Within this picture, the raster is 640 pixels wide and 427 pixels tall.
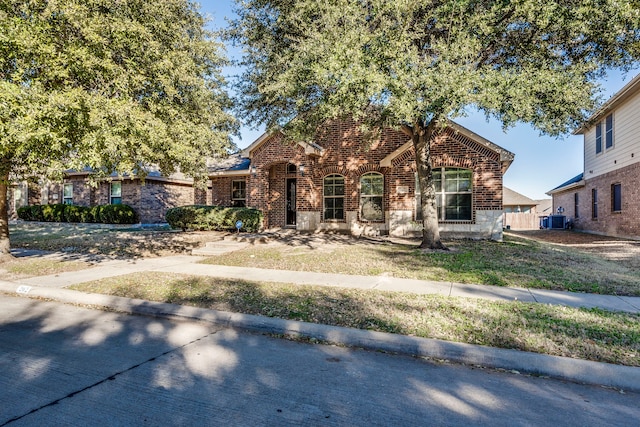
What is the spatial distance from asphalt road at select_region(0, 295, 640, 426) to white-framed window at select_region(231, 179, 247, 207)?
45.6 ft

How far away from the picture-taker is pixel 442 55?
8445 mm

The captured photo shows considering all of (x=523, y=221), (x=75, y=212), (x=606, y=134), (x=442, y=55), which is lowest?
(x=523, y=221)

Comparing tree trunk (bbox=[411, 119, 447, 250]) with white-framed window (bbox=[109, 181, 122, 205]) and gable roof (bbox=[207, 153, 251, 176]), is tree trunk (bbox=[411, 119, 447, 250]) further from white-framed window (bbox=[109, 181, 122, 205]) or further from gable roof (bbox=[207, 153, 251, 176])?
white-framed window (bbox=[109, 181, 122, 205])

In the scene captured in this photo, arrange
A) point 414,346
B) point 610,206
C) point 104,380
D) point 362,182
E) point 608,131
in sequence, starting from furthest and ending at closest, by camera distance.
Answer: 1. point 608,131
2. point 610,206
3. point 362,182
4. point 414,346
5. point 104,380

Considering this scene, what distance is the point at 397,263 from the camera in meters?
9.06

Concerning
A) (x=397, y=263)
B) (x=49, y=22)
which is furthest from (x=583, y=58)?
(x=49, y=22)

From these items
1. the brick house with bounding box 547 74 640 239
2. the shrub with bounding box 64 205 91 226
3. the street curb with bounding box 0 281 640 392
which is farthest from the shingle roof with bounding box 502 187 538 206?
the street curb with bounding box 0 281 640 392

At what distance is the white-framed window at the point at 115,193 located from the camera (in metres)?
21.4

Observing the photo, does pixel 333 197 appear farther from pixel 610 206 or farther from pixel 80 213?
pixel 80 213

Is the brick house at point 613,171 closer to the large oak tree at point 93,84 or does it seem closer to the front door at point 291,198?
the front door at point 291,198

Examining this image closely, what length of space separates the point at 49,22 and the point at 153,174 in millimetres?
13785

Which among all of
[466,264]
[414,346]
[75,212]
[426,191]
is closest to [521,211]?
[426,191]

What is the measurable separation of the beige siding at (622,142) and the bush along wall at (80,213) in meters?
23.8

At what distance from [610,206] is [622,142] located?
312 centimetres
